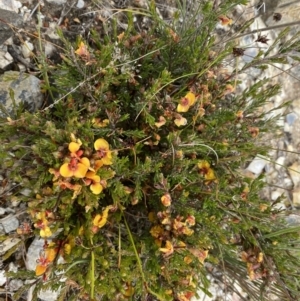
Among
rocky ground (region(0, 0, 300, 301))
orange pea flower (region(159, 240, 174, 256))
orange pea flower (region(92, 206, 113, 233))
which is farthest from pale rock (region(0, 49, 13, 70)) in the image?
orange pea flower (region(159, 240, 174, 256))

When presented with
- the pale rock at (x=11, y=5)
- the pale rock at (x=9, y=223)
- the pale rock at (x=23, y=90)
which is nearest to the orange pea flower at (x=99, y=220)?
the pale rock at (x=9, y=223)

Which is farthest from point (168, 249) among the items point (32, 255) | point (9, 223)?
point (9, 223)

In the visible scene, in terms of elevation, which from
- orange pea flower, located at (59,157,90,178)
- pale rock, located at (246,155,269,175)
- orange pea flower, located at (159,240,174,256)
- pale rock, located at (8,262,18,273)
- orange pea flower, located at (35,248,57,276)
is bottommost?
pale rock, located at (8,262,18,273)

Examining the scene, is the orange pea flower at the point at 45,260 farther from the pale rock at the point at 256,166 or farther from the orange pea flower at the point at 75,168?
the pale rock at the point at 256,166

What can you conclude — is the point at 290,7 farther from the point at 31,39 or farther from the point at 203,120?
the point at 31,39

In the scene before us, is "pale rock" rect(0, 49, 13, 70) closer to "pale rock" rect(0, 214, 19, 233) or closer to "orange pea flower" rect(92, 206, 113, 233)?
"pale rock" rect(0, 214, 19, 233)

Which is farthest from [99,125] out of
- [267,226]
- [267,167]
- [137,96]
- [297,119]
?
[297,119]

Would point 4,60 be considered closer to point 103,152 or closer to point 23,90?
point 23,90
